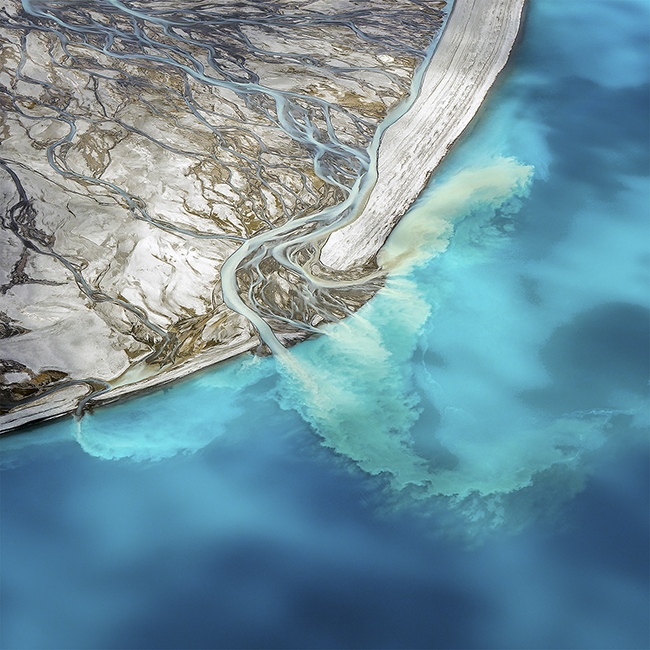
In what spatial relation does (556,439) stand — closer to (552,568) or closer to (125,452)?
(552,568)

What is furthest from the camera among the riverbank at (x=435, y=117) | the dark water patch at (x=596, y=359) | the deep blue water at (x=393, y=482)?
the riverbank at (x=435, y=117)

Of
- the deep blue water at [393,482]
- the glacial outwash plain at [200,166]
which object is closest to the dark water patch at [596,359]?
the deep blue water at [393,482]

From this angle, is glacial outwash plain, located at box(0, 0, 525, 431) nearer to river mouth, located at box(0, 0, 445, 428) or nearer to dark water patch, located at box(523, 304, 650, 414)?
river mouth, located at box(0, 0, 445, 428)

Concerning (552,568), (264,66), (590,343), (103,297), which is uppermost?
(264,66)

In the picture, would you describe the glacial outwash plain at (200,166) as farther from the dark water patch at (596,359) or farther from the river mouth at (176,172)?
the dark water patch at (596,359)

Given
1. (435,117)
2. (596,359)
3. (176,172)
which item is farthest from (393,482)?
(435,117)

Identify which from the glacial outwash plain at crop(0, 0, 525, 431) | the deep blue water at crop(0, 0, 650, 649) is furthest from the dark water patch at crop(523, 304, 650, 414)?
the glacial outwash plain at crop(0, 0, 525, 431)

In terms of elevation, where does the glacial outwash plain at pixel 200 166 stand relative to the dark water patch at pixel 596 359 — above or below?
above

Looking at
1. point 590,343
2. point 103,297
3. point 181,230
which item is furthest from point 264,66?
point 590,343
